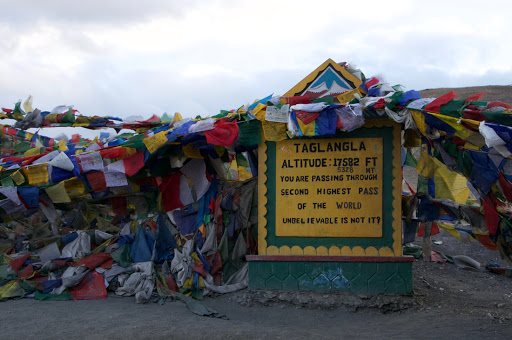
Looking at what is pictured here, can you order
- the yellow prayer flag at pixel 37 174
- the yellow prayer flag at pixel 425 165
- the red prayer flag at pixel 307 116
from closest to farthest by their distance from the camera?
1. the red prayer flag at pixel 307 116
2. the yellow prayer flag at pixel 425 165
3. the yellow prayer flag at pixel 37 174

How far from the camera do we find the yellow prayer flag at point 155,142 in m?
7.84

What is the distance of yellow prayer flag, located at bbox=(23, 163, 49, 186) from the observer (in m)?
8.44

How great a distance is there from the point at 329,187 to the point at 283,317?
199 cm

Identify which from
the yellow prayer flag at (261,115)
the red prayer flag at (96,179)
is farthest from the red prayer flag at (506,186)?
the red prayer flag at (96,179)

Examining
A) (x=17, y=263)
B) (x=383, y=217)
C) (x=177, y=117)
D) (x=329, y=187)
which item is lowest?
(x=17, y=263)

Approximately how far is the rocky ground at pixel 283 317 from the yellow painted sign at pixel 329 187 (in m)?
1.03

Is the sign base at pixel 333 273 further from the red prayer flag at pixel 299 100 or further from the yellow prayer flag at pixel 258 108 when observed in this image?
the red prayer flag at pixel 299 100

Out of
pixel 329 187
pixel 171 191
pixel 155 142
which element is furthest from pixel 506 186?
pixel 171 191

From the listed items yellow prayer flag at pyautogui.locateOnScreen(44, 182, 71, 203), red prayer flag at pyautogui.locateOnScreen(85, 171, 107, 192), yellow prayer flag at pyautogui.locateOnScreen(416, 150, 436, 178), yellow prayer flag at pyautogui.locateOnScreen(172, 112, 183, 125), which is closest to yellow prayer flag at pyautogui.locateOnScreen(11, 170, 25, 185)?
yellow prayer flag at pyautogui.locateOnScreen(44, 182, 71, 203)

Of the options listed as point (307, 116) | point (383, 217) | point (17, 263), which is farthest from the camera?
point (17, 263)

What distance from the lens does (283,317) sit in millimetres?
6988

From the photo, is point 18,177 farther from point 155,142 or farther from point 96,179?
point 155,142

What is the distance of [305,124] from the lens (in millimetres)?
7273

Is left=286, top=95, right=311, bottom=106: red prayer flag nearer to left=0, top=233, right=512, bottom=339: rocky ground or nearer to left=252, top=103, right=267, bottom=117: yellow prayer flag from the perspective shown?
left=252, top=103, right=267, bottom=117: yellow prayer flag
